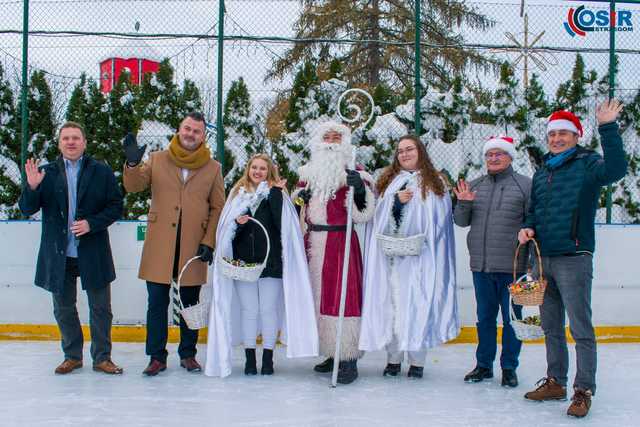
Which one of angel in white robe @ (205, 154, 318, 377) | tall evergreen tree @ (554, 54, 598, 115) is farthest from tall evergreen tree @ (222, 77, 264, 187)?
tall evergreen tree @ (554, 54, 598, 115)

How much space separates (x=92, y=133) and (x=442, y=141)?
3.38 meters

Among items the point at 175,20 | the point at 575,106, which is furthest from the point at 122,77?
the point at 575,106

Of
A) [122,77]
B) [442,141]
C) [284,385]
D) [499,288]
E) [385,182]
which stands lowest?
[284,385]

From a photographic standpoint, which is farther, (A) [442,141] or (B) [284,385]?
(A) [442,141]

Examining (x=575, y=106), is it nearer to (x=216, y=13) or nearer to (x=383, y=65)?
(x=383, y=65)

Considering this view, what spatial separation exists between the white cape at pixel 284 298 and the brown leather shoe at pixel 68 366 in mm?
896

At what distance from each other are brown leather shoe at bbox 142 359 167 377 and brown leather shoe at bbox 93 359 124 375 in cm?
17

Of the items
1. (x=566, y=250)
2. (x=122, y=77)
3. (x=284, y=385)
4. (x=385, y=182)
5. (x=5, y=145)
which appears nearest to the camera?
(x=566, y=250)

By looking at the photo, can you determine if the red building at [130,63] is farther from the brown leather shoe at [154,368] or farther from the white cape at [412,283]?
the white cape at [412,283]

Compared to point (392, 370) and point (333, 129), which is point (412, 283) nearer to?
point (392, 370)

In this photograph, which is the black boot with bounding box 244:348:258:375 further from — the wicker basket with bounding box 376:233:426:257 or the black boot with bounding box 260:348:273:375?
the wicker basket with bounding box 376:233:426:257

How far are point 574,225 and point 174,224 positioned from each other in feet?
8.32

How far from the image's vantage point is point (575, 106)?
725cm

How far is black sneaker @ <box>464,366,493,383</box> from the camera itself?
490 centimetres
